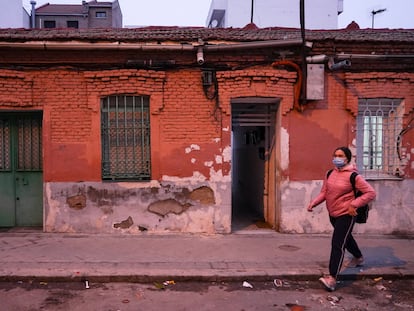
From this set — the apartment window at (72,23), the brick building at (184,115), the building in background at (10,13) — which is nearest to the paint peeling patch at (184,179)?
the brick building at (184,115)

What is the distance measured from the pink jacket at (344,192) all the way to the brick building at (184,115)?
2.55 metres

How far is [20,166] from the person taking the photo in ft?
26.2

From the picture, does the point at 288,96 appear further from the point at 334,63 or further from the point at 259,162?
the point at 259,162

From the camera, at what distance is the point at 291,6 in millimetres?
28875

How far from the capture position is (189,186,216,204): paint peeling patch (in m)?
7.63

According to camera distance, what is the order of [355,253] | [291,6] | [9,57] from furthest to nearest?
[291,6] < [9,57] < [355,253]

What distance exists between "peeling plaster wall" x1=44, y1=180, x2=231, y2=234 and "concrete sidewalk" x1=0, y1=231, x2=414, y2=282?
0.25 m

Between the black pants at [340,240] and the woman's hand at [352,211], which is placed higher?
the woman's hand at [352,211]

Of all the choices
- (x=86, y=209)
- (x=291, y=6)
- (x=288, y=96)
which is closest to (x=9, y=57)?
(x=86, y=209)

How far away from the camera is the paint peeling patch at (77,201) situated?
7570mm

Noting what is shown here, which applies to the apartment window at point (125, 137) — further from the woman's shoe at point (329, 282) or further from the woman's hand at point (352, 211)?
the woman's hand at point (352, 211)

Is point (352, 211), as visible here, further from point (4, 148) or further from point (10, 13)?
point (10, 13)

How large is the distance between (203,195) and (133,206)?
4.59ft

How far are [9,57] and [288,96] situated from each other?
18.2ft
